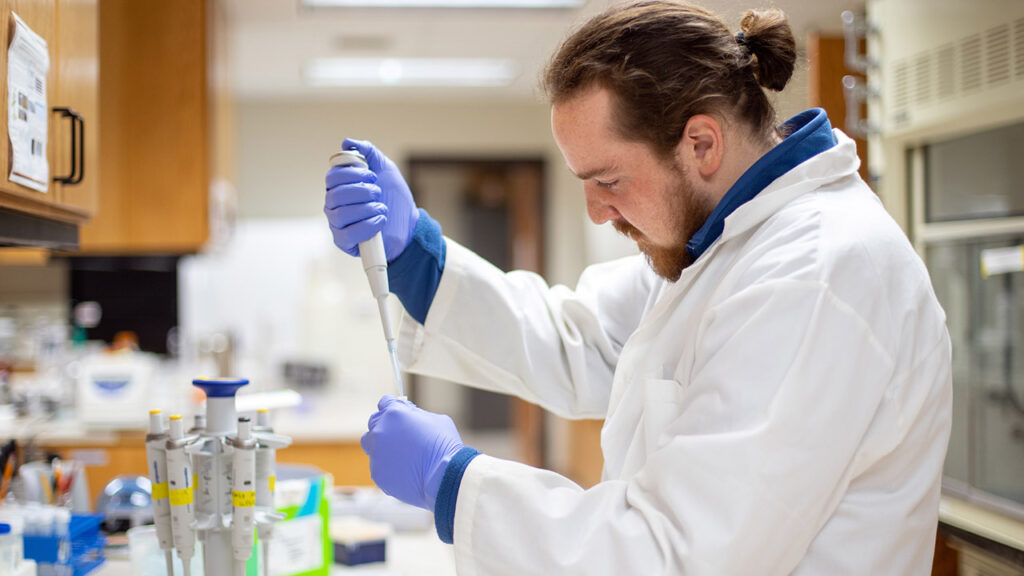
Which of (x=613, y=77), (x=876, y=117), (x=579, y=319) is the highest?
(x=876, y=117)

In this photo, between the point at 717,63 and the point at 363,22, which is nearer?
the point at 717,63

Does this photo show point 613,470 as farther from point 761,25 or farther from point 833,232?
point 761,25

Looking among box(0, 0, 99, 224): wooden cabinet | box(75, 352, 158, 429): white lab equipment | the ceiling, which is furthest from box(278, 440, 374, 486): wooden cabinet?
box(0, 0, 99, 224): wooden cabinet

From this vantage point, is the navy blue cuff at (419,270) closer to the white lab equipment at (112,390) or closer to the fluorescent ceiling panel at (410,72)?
the white lab equipment at (112,390)

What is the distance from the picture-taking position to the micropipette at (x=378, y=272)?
3.80 feet

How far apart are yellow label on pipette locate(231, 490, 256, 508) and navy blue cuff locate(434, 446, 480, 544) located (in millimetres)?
267

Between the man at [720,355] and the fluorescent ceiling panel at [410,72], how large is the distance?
3.12 m

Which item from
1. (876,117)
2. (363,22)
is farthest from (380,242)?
(363,22)

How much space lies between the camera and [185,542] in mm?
1042

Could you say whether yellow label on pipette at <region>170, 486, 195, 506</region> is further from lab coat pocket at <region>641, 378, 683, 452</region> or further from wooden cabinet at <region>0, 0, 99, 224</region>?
lab coat pocket at <region>641, 378, 683, 452</region>

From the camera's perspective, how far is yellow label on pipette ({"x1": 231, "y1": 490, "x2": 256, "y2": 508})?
1.04m

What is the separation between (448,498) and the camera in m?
0.93

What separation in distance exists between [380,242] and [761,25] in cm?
61

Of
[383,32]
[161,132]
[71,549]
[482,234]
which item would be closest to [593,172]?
[71,549]
